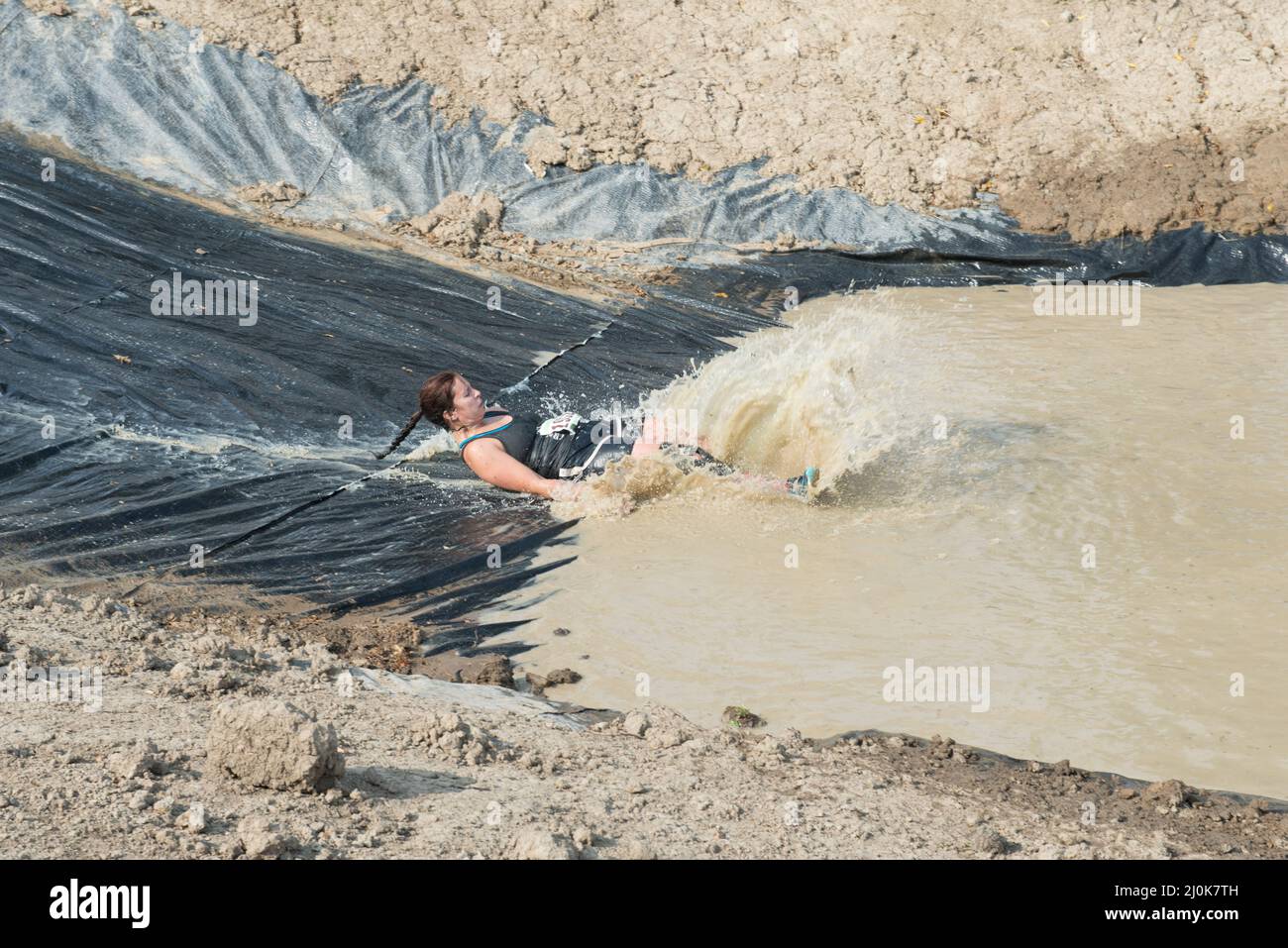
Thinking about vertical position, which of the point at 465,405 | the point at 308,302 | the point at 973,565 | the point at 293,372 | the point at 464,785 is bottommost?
the point at 464,785

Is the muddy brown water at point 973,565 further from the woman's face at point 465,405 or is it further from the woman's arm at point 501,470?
the woman's face at point 465,405

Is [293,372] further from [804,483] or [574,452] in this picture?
[804,483]

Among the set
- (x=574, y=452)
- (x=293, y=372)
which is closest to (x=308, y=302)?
(x=293, y=372)

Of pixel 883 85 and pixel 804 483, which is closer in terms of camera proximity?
pixel 804 483

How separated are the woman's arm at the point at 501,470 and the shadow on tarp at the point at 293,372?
95mm

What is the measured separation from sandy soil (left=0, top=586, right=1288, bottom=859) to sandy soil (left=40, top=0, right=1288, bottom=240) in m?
7.71

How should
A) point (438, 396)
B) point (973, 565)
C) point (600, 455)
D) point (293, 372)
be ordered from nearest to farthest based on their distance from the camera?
point (973, 565) → point (438, 396) → point (600, 455) → point (293, 372)

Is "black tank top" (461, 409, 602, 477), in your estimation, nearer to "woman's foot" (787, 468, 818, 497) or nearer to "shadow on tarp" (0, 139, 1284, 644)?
"shadow on tarp" (0, 139, 1284, 644)

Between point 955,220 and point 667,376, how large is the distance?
4.03 meters

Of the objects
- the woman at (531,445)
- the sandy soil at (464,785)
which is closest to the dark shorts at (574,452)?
the woman at (531,445)

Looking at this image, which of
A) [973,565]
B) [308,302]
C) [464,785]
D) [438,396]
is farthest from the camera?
[308,302]

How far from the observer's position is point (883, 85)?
12.1m

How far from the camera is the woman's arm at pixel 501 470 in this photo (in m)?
6.06

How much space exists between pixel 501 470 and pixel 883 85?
7641mm
